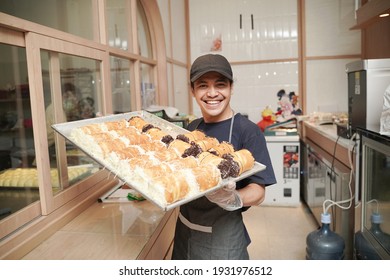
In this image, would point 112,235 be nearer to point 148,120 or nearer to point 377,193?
point 148,120

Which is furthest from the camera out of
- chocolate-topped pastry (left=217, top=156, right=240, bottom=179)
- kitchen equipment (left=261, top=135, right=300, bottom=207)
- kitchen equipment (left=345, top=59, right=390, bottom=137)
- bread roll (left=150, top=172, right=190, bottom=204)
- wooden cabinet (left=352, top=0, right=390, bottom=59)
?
kitchen equipment (left=261, top=135, right=300, bottom=207)

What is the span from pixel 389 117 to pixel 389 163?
0.75 feet

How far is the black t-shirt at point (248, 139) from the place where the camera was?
1074 millimetres

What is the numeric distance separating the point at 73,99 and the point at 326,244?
1.72 metres

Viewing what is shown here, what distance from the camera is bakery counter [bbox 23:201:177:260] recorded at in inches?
45.8

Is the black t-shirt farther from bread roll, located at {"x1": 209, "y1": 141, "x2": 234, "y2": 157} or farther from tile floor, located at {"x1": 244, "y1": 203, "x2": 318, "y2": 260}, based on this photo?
tile floor, located at {"x1": 244, "y1": 203, "x2": 318, "y2": 260}

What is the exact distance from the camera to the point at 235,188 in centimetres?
102

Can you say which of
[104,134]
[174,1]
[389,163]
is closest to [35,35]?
[104,134]

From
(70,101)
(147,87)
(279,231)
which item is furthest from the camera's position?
(147,87)

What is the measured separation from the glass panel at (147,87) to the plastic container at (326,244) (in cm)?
171

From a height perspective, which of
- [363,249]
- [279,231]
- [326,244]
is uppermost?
[363,249]

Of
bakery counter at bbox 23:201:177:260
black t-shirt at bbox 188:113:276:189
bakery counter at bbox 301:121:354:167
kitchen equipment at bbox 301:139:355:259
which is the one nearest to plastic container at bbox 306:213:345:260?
kitchen equipment at bbox 301:139:355:259

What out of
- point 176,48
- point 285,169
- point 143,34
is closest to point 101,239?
point 143,34

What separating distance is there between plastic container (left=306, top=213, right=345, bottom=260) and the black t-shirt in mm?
1099
